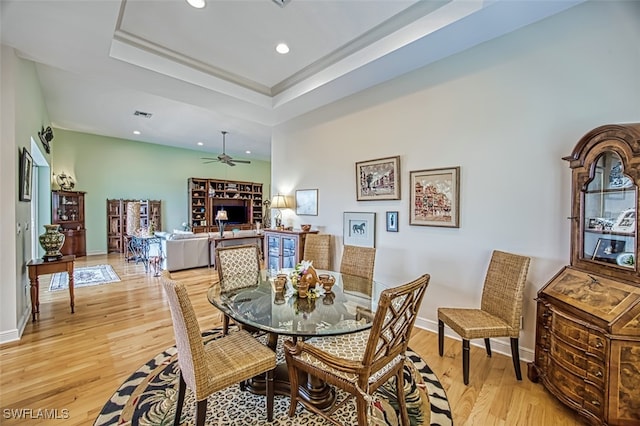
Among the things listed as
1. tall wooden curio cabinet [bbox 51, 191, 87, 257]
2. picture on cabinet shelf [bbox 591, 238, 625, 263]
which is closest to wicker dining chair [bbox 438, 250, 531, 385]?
picture on cabinet shelf [bbox 591, 238, 625, 263]

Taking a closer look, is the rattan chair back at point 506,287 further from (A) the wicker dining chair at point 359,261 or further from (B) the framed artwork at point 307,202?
(B) the framed artwork at point 307,202

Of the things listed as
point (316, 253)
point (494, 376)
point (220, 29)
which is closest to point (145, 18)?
point (220, 29)

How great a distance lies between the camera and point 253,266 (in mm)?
3117

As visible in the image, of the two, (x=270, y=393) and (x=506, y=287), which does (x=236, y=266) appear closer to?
(x=270, y=393)

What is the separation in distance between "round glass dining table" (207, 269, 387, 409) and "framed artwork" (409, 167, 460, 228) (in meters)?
1.10

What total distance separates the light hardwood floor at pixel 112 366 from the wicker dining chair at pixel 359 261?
89cm

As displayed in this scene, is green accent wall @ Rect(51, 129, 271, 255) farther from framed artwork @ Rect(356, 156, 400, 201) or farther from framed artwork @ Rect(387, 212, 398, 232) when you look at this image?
framed artwork @ Rect(387, 212, 398, 232)

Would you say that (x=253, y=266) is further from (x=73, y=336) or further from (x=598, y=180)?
(x=598, y=180)

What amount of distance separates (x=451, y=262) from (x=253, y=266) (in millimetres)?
2194

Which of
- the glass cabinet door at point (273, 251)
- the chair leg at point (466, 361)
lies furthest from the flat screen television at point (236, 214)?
the chair leg at point (466, 361)

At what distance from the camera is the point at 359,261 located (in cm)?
326

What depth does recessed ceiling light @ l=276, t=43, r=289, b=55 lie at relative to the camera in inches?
130

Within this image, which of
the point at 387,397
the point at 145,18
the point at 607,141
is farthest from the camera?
the point at 145,18

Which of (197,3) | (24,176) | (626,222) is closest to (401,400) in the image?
(626,222)
